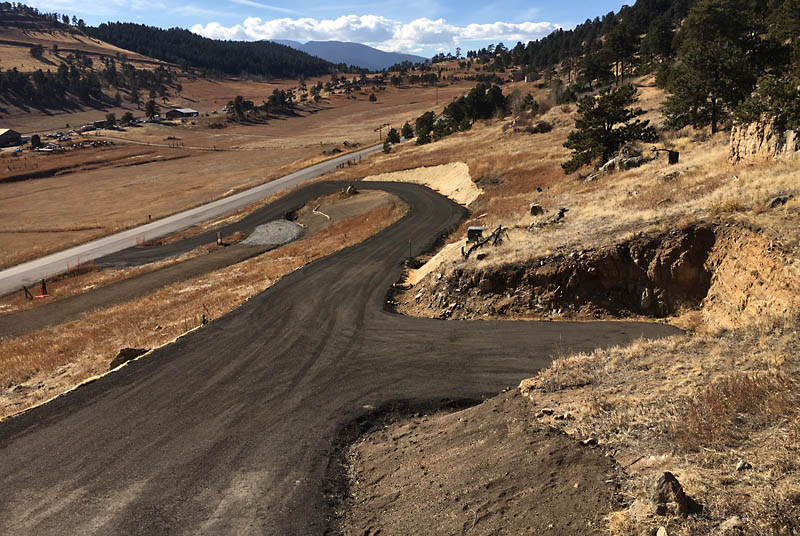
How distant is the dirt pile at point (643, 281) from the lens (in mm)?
14836

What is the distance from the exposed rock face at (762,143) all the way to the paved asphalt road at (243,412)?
11503 mm

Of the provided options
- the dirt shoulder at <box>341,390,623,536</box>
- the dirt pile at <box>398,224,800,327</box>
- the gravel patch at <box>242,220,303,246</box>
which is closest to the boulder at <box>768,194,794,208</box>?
the dirt pile at <box>398,224,800,327</box>

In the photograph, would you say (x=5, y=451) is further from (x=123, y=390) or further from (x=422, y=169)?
(x=422, y=169)

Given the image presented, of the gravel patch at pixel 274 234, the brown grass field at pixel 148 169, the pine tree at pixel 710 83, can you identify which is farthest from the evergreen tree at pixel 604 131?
the brown grass field at pixel 148 169

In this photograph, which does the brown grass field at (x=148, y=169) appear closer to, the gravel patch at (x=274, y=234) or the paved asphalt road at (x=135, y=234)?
the paved asphalt road at (x=135, y=234)

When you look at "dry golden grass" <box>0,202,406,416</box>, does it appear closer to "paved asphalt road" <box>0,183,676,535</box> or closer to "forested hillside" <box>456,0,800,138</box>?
"paved asphalt road" <box>0,183,676,535</box>

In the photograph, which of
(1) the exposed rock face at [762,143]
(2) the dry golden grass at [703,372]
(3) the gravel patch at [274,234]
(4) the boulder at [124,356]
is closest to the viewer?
(2) the dry golden grass at [703,372]

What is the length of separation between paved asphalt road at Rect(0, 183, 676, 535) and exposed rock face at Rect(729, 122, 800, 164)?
453 inches

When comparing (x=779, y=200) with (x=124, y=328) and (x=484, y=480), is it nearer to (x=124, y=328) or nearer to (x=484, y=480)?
(x=484, y=480)

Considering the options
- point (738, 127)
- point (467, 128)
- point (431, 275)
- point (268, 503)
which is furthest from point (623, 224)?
point (467, 128)

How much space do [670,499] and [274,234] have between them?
4544 cm

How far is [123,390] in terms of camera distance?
49.2 feet

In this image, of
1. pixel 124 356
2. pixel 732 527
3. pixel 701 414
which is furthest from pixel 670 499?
pixel 124 356

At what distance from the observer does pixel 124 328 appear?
24594 millimetres
